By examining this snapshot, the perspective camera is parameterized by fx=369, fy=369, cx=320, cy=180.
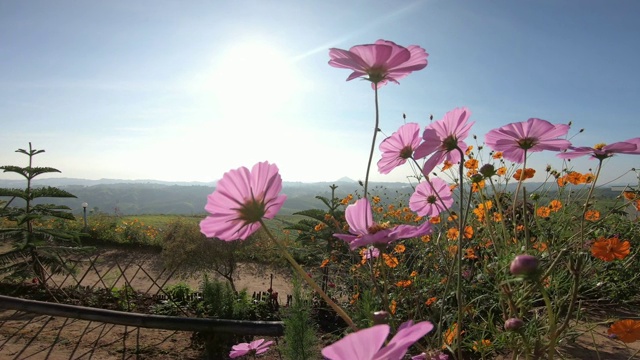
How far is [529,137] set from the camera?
625mm

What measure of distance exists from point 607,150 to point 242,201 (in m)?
0.61

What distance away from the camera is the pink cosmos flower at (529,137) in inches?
23.6

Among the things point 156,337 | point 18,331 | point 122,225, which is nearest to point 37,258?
point 18,331

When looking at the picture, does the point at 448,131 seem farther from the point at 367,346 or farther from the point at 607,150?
the point at 367,346

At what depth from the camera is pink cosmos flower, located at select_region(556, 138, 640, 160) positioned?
58 centimetres

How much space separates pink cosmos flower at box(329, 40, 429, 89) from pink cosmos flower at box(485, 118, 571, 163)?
0.22m

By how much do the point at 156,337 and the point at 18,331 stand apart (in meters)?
1.46

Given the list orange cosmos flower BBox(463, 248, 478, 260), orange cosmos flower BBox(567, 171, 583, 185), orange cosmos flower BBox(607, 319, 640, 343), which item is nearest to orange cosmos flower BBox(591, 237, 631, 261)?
orange cosmos flower BBox(607, 319, 640, 343)

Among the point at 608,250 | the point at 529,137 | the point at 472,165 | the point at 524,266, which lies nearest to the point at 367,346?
the point at 524,266

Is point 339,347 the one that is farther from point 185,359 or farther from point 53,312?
point 53,312

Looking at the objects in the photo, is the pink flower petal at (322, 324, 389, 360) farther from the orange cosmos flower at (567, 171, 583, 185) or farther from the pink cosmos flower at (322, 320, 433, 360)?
the orange cosmos flower at (567, 171, 583, 185)

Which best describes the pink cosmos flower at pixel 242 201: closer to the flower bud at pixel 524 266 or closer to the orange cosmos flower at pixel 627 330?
the flower bud at pixel 524 266

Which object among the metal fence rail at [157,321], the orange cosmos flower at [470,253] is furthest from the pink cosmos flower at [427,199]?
the metal fence rail at [157,321]

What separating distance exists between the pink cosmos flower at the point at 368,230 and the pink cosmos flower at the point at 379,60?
189 mm
